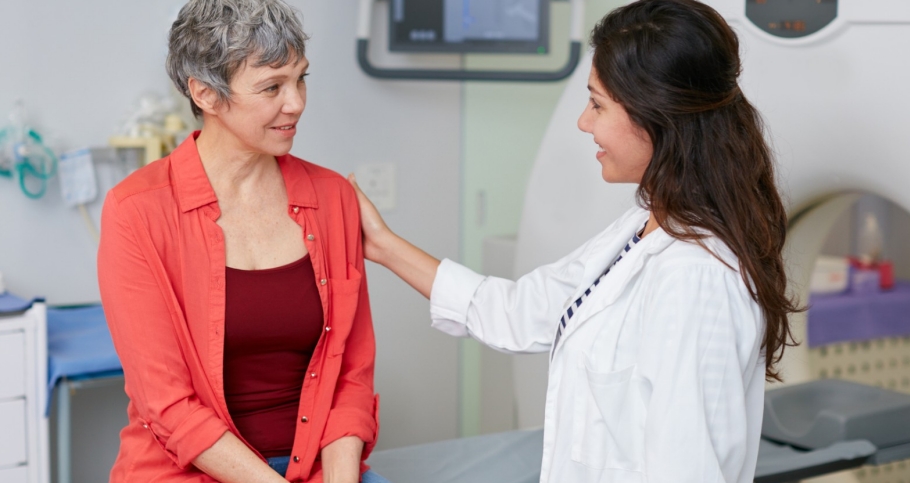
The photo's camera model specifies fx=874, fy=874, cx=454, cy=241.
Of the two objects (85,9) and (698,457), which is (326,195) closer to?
(698,457)

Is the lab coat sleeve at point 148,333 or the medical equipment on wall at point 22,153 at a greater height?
the medical equipment on wall at point 22,153

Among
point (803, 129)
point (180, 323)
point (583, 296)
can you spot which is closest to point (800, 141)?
point (803, 129)

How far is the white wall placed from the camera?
7.14ft

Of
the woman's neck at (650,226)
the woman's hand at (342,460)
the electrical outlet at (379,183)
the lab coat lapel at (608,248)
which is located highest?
the woman's neck at (650,226)

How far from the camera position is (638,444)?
121cm

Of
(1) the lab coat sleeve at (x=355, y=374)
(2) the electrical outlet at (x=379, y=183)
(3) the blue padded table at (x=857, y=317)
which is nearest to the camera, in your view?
(1) the lab coat sleeve at (x=355, y=374)

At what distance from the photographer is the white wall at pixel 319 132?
2.18m

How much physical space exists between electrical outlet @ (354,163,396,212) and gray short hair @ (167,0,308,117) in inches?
51.1

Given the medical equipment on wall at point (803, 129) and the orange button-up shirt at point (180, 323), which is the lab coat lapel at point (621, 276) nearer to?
the medical equipment on wall at point (803, 129)

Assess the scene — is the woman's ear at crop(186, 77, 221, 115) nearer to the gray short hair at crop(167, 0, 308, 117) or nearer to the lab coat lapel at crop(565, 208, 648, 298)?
the gray short hair at crop(167, 0, 308, 117)

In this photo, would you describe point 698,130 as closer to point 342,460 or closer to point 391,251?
point 391,251

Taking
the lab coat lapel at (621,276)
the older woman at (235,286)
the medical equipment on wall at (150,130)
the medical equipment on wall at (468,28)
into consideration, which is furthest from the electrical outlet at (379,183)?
the lab coat lapel at (621,276)

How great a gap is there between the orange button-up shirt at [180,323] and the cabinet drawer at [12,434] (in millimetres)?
552

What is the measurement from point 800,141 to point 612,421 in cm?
73
